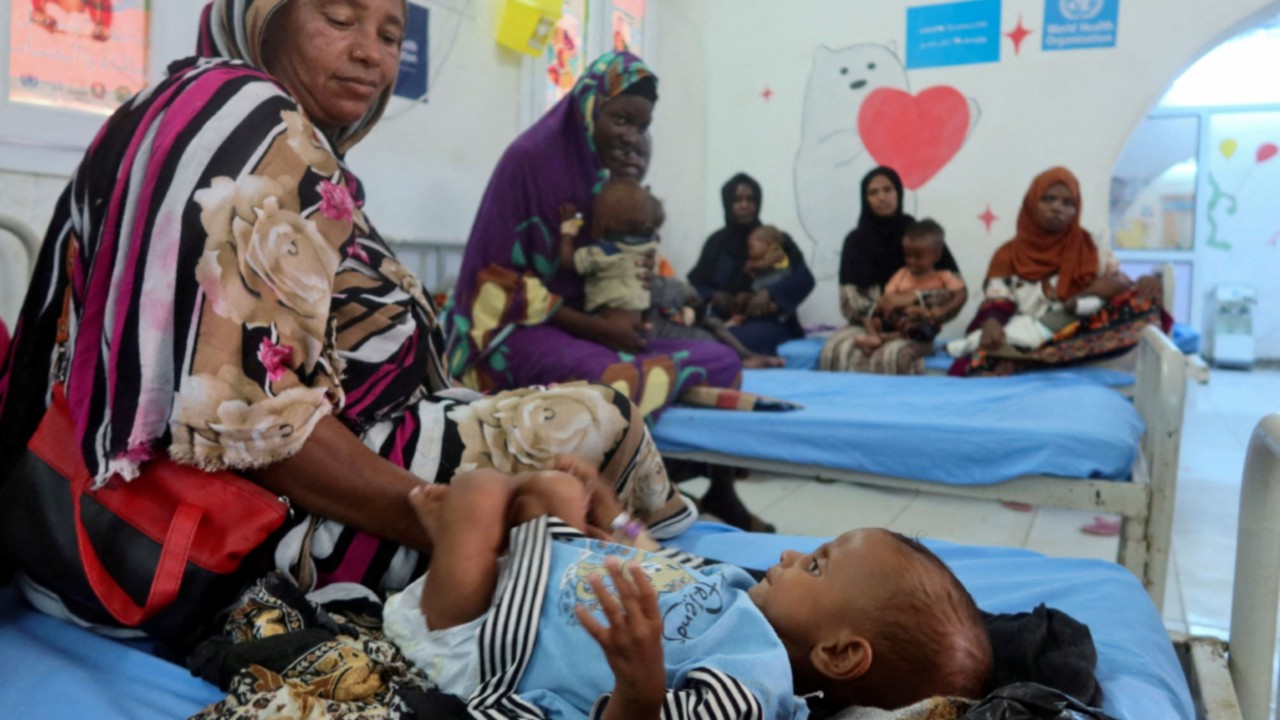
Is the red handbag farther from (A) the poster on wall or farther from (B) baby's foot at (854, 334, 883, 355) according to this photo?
(A) the poster on wall

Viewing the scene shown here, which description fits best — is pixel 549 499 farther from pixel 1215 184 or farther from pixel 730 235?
pixel 1215 184

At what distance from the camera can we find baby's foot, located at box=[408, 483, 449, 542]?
Result: 1.14 metres

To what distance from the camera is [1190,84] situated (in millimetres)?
9133

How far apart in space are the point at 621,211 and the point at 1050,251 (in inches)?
106

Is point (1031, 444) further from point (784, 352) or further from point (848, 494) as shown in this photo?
point (784, 352)

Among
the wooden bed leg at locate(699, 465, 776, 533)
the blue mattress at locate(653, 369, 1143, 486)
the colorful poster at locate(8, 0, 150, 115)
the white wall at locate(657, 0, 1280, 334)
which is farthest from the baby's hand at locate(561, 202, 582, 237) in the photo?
the white wall at locate(657, 0, 1280, 334)

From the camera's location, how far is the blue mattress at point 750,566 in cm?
103

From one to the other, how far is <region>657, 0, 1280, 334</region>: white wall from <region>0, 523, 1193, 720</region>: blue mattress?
4076 mm

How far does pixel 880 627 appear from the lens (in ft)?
3.46

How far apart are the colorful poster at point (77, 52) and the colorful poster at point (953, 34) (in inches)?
173

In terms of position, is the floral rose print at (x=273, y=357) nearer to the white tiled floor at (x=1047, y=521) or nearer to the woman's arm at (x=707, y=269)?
the white tiled floor at (x=1047, y=521)

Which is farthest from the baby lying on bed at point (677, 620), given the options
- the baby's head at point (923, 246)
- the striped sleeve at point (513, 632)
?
the baby's head at point (923, 246)

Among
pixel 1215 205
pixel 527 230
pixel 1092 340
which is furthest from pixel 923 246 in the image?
pixel 1215 205

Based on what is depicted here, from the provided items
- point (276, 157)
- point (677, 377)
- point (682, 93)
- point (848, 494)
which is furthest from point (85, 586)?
point (682, 93)
